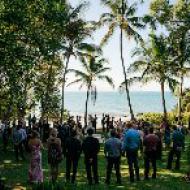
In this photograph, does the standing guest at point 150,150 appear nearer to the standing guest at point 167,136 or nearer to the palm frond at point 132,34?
the standing guest at point 167,136

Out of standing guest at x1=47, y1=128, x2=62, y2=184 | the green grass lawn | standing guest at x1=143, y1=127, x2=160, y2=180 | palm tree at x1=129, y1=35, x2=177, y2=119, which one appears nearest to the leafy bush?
palm tree at x1=129, y1=35, x2=177, y2=119

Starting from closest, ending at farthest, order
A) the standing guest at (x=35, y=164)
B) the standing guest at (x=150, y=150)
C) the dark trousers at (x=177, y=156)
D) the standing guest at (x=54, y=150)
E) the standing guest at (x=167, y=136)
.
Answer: the standing guest at (x=54, y=150) < the standing guest at (x=35, y=164) < the standing guest at (x=150, y=150) < the dark trousers at (x=177, y=156) < the standing guest at (x=167, y=136)

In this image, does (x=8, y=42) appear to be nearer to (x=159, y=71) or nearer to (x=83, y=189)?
(x=83, y=189)

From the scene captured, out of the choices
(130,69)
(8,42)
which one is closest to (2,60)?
(8,42)

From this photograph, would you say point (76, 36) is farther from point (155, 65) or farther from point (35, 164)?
point (35, 164)

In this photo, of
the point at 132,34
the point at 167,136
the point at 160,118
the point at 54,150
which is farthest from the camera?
the point at 160,118

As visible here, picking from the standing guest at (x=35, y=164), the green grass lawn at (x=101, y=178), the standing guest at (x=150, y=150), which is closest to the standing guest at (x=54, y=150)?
the standing guest at (x=35, y=164)

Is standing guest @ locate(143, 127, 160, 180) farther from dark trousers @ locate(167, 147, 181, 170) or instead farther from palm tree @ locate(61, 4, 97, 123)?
palm tree @ locate(61, 4, 97, 123)

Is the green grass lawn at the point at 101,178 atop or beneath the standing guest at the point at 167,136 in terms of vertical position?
beneath

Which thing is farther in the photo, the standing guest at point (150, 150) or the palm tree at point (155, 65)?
the palm tree at point (155, 65)

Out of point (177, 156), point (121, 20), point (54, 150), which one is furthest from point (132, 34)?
point (54, 150)

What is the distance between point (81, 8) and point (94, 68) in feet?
44.6

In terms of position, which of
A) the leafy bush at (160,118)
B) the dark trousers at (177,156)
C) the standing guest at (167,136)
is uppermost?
the leafy bush at (160,118)

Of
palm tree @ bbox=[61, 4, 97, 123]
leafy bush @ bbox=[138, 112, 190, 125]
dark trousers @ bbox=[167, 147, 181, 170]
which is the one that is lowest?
dark trousers @ bbox=[167, 147, 181, 170]
